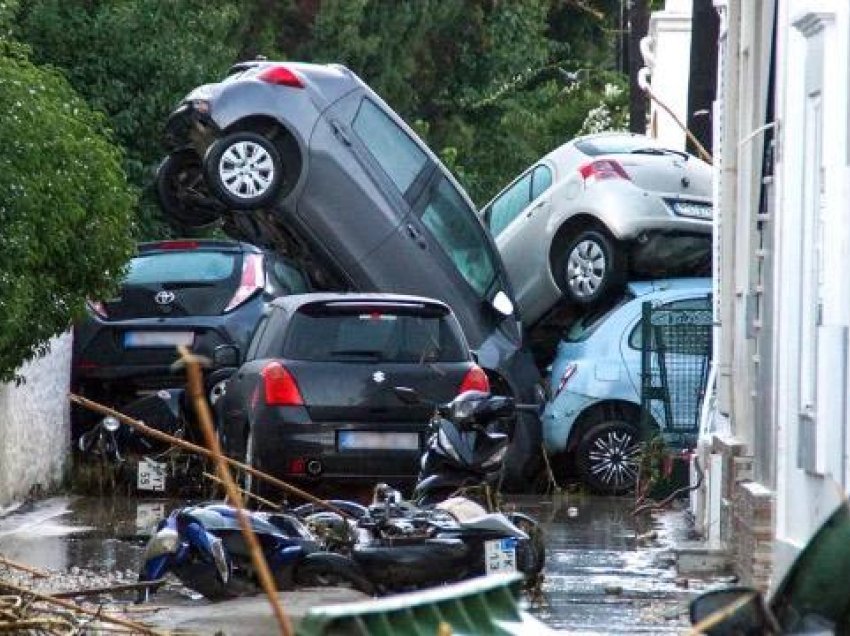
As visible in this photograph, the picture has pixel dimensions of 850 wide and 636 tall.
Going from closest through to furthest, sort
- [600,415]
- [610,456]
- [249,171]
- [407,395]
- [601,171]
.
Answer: [407,395], [610,456], [600,415], [249,171], [601,171]

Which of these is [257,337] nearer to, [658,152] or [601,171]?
[601,171]

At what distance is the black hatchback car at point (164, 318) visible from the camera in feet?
63.6

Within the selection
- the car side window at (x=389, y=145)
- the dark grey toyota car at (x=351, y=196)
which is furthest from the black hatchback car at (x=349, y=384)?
the car side window at (x=389, y=145)

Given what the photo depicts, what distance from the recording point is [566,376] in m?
19.3

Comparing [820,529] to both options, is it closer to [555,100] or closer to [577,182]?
[577,182]

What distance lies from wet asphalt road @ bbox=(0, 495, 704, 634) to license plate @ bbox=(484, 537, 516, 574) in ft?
0.85

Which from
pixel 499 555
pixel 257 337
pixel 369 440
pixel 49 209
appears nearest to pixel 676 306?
pixel 257 337

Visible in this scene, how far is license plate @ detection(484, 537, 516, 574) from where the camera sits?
12047 mm

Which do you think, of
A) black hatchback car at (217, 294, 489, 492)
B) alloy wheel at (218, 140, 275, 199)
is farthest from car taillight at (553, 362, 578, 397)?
alloy wheel at (218, 140, 275, 199)

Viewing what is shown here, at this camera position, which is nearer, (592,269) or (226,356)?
(226,356)

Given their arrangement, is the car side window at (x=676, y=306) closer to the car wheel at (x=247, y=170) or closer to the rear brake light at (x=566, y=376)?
the rear brake light at (x=566, y=376)

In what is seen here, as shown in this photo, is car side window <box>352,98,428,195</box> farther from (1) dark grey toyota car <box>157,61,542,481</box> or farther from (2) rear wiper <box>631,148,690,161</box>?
(2) rear wiper <box>631,148,690,161</box>

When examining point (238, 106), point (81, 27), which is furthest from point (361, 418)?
point (81, 27)

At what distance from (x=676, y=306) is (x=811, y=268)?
27.8 feet
